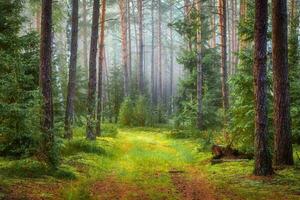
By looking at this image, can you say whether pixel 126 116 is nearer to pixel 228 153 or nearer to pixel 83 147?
A: pixel 83 147

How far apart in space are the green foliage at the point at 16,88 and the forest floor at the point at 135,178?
2.62 feet

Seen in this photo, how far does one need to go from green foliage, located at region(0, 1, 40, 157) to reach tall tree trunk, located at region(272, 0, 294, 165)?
7237 millimetres

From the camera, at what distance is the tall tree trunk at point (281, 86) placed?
1375 cm

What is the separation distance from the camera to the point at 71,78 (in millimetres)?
20609

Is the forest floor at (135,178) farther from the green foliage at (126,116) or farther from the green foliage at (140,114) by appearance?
the green foliage at (140,114)

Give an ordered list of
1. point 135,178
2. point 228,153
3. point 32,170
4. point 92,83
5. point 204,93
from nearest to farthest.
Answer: point 32,170 → point 135,178 → point 228,153 → point 92,83 → point 204,93

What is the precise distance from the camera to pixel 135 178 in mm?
13188

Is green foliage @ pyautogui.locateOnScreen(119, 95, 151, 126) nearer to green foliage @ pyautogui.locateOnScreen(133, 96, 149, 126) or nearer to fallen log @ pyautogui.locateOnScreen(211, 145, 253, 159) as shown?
green foliage @ pyautogui.locateOnScreen(133, 96, 149, 126)

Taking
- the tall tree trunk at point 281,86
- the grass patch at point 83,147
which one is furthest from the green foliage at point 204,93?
the tall tree trunk at point 281,86

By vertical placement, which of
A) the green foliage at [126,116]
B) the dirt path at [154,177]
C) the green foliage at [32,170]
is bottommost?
the dirt path at [154,177]

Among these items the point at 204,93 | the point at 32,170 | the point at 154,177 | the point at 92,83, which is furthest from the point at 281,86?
the point at 204,93

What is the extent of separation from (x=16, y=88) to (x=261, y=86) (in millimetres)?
6561

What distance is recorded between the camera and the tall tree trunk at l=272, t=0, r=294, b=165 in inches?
541

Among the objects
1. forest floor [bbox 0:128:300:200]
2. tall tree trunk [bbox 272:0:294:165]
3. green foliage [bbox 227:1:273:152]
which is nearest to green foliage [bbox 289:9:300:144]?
green foliage [bbox 227:1:273:152]
